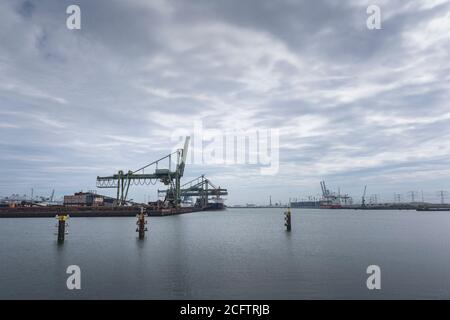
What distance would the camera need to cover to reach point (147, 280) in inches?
779

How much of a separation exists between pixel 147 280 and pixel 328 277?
35.5 ft

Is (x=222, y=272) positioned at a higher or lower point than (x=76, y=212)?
lower

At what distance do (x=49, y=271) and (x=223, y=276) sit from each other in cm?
1150

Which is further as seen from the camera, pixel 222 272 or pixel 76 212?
pixel 76 212

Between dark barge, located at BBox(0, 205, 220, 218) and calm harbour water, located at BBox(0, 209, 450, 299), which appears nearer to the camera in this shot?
calm harbour water, located at BBox(0, 209, 450, 299)

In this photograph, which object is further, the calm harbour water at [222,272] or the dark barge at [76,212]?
the dark barge at [76,212]

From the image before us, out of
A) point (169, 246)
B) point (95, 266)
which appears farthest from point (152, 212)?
point (95, 266)

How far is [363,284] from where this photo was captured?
747 inches
